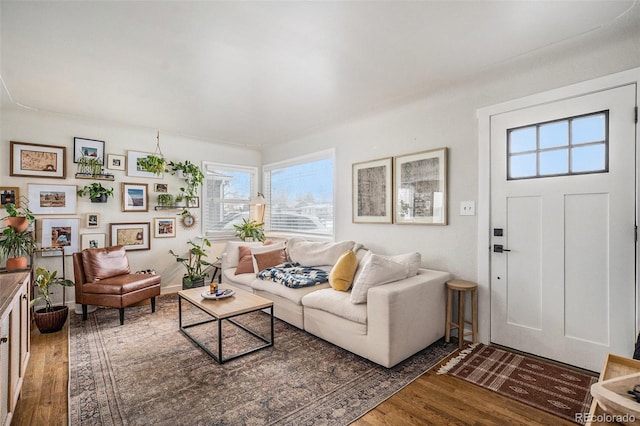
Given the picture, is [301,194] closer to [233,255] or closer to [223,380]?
[233,255]

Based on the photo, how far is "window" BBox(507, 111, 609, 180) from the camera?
7.65 feet

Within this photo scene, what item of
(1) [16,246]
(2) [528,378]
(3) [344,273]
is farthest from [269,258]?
(2) [528,378]

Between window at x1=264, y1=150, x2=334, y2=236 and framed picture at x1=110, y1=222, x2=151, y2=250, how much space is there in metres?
2.07

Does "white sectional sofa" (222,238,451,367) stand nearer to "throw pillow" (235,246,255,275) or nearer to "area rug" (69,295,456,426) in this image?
"area rug" (69,295,456,426)

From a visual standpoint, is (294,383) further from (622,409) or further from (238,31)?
(238,31)

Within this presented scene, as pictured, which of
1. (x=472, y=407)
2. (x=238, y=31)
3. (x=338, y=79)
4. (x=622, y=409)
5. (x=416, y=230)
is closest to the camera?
(x=622, y=409)

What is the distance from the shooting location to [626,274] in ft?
7.26

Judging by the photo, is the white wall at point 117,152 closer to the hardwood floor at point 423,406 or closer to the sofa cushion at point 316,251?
the sofa cushion at point 316,251

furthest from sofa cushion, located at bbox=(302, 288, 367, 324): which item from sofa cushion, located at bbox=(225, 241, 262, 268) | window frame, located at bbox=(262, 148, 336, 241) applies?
sofa cushion, located at bbox=(225, 241, 262, 268)

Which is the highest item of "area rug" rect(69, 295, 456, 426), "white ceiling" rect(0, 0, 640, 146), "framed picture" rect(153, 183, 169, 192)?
"white ceiling" rect(0, 0, 640, 146)

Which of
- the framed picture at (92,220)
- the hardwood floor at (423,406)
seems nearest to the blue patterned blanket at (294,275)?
the hardwood floor at (423,406)

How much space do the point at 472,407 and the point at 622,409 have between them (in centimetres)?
132

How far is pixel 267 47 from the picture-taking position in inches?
91.7

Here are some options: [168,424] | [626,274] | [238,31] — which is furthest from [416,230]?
[168,424]
